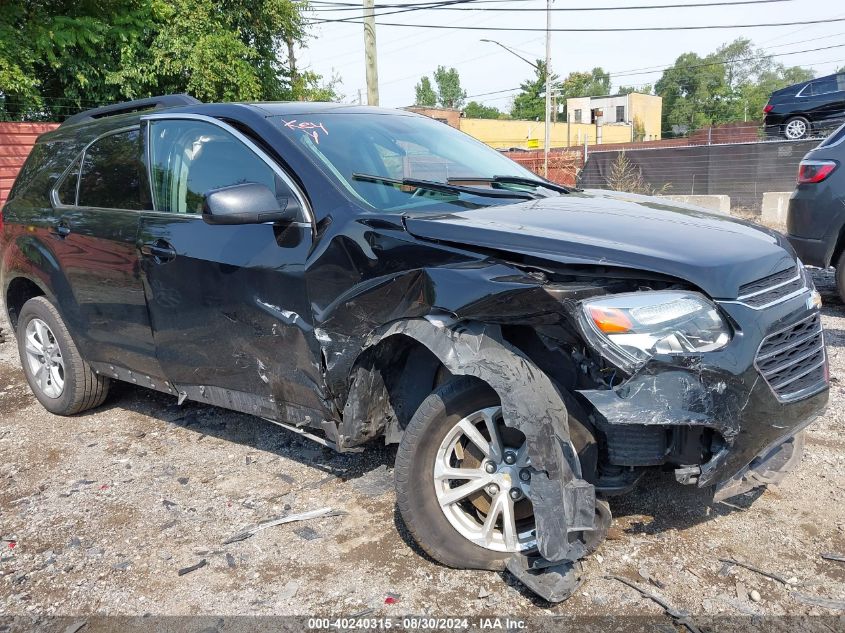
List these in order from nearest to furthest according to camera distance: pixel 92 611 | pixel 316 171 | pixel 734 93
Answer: pixel 92 611 → pixel 316 171 → pixel 734 93

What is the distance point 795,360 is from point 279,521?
7.65 ft

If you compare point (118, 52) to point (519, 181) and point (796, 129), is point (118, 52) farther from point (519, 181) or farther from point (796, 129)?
point (796, 129)

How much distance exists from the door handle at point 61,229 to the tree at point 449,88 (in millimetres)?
110817

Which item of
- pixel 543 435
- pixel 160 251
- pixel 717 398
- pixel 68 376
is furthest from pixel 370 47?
pixel 717 398

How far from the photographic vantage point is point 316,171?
3.16m

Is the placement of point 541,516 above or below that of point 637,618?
above

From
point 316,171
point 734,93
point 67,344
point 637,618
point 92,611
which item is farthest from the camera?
point 734,93

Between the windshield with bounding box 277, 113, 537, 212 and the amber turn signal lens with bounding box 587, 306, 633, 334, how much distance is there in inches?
39.4

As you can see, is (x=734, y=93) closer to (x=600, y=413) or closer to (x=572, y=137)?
(x=572, y=137)

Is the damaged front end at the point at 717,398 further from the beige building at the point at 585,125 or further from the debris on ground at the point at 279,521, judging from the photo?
the beige building at the point at 585,125

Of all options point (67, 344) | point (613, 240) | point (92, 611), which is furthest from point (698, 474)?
point (67, 344)

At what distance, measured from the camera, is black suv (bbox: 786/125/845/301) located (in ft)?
20.0

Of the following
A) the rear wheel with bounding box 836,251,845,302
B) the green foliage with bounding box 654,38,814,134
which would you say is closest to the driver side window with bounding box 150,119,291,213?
the rear wheel with bounding box 836,251,845,302

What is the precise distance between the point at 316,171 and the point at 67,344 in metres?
2.47
